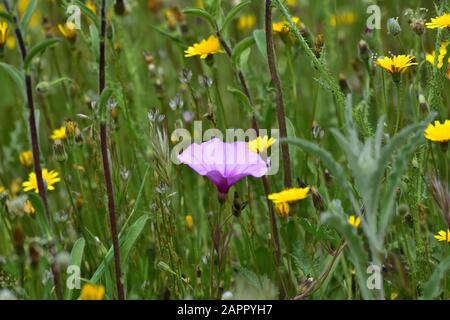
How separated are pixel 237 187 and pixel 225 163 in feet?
1.64

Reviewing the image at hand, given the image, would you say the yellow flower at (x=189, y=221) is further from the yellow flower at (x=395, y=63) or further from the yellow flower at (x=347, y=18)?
the yellow flower at (x=347, y=18)

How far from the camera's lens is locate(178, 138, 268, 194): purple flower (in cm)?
129

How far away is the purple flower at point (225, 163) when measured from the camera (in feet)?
4.23

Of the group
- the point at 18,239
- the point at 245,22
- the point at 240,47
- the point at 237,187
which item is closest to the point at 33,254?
the point at 18,239

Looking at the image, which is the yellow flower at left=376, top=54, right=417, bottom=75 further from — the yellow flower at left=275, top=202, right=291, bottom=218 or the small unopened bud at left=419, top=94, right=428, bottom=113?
the yellow flower at left=275, top=202, right=291, bottom=218

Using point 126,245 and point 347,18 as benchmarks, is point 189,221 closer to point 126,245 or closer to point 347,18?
point 126,245

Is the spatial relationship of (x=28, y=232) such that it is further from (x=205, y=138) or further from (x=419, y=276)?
(x=419, y=276)

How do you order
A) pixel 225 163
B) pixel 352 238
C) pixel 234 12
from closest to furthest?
pixel 352 238 → pixel 225 163 → pixel 234 12

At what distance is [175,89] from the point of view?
103 inches

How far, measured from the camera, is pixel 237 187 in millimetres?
1789

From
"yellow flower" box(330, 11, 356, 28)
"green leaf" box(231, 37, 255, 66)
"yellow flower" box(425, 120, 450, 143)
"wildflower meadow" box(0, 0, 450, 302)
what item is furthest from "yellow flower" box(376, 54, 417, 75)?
"yellow flower" box(330, 11, 356, 28)

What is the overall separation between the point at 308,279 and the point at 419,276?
22 cm

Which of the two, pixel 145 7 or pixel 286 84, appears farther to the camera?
pixel 145 7
